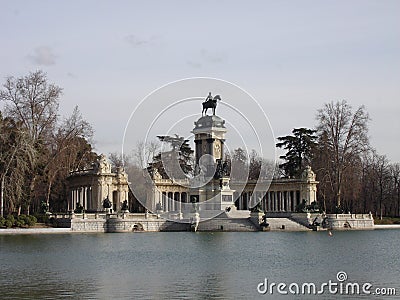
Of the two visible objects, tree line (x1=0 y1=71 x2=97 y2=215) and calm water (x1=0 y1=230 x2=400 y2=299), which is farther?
→ tree line (x1=0 y1=71 x2=97 y2=215)

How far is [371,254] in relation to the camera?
34375 millimetres

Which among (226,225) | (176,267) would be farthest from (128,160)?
(176,267)

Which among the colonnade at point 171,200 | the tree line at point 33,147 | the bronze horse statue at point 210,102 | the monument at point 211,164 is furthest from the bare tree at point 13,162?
the bronze horse statue at point 210,102

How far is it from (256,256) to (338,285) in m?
10.5

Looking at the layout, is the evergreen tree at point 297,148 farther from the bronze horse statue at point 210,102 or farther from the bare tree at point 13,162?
the bare tree at point 13,162

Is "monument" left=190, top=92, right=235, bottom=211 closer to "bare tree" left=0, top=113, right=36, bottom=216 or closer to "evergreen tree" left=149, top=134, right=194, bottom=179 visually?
"evergreen tree" left=149, top=134, right=194, bottom=179

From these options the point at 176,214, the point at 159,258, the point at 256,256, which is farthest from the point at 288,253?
the point at 176,214

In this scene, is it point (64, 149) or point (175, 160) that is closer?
point (64, 149)

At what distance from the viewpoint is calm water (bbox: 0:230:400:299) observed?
71.3ft

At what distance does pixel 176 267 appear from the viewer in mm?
28203

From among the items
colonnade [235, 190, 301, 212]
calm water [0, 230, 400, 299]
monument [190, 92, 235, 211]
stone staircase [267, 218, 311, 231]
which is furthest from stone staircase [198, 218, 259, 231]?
calm water [0, 230, 400, 299]

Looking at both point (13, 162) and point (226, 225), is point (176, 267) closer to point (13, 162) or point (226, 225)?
point (13, 162)

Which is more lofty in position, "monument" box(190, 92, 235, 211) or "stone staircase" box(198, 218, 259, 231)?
"monument" box(190, 92, 235, 211)

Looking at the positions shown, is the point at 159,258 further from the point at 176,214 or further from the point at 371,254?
the point at 176,214
